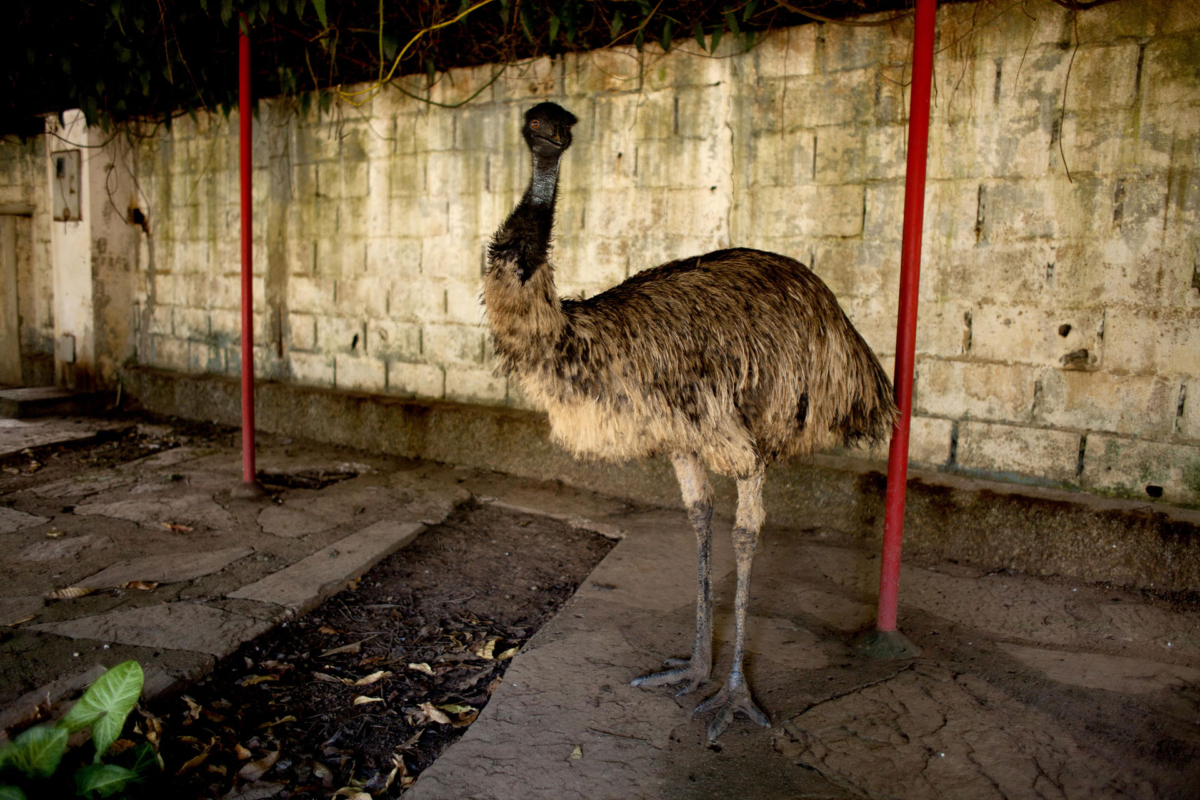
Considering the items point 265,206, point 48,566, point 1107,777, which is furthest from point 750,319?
point 265,206

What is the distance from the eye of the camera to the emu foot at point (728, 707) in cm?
225

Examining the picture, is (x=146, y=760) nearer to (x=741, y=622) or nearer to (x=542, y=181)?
(x=741, y=622)

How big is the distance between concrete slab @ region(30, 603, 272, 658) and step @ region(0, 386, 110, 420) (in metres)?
4.46

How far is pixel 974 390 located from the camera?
12.3 ft

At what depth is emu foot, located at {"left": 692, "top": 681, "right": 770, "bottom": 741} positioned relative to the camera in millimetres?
2248

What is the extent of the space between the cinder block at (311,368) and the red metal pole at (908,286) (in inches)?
171

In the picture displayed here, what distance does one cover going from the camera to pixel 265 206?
19.3 feet

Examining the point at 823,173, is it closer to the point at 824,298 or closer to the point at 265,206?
the point at 824,298

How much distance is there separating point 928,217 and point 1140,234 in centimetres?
87

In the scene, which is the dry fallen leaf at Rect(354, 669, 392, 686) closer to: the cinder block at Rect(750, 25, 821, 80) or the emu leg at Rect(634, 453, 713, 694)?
the emu leg at Rect(634, 453, 713, 694)

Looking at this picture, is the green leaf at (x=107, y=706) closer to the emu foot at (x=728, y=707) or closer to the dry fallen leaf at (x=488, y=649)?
the dry fallen leaf at (x=488, y=649)

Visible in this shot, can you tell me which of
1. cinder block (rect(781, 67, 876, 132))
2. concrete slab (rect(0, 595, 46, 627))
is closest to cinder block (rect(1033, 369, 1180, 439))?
cinder block (rect(781, 67, 876, 132))

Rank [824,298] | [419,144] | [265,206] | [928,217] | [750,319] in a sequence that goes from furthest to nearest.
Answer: [265,206], [419,144], [928,217], [824,298], [750,319]

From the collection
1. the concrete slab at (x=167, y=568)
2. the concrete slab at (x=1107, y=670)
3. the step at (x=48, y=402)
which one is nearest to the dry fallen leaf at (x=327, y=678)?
the concrete slab at (x=167, y=568)
